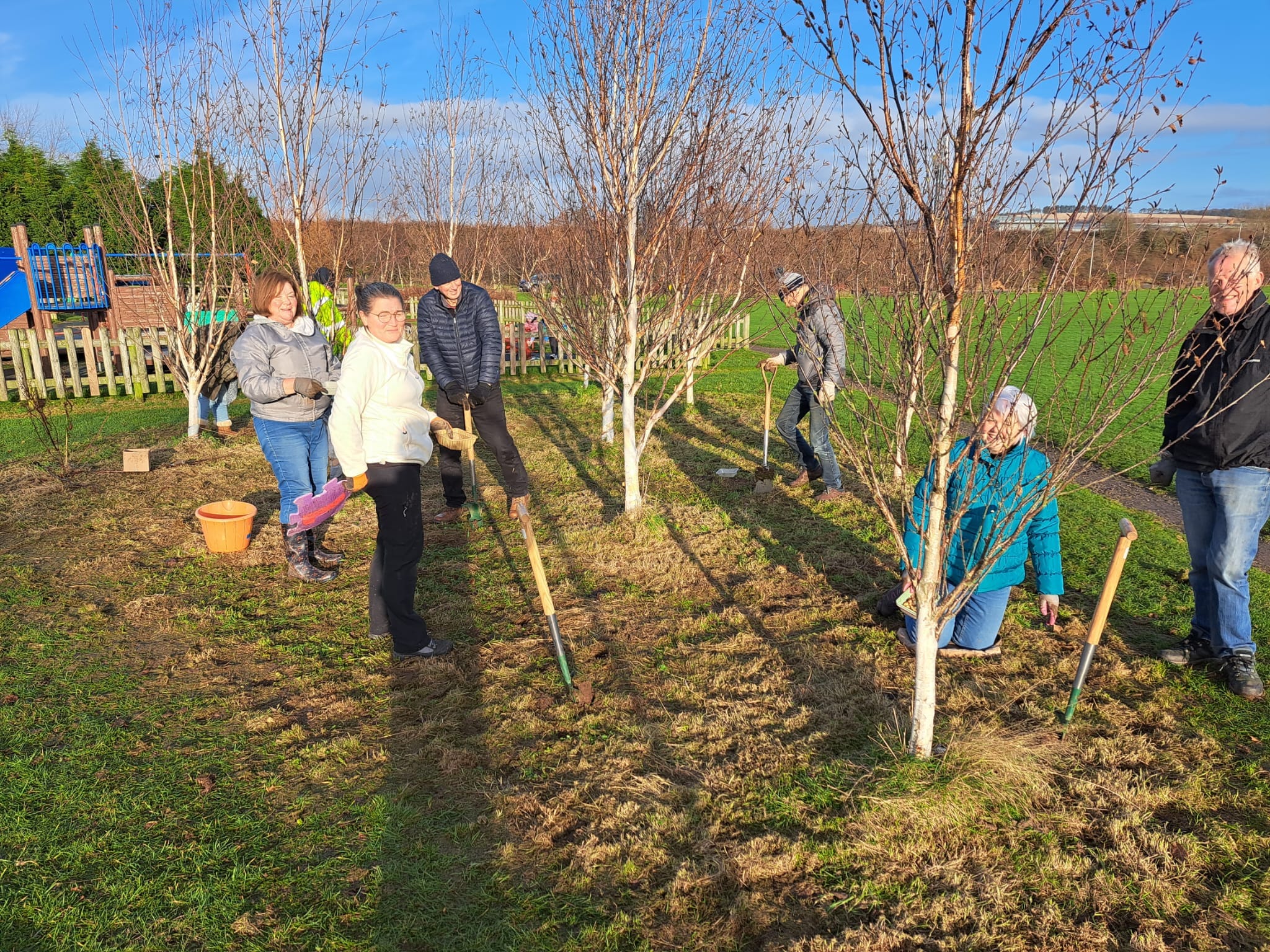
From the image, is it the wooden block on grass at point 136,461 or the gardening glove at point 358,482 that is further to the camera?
the wooden block on grass at point 136,461

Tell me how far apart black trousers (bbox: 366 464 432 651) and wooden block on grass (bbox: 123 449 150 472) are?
181 inches

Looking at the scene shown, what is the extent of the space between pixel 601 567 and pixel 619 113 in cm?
316

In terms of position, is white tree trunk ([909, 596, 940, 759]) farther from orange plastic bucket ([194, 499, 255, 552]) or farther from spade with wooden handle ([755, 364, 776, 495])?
orange plastic bucket ([194, 499, 255, 552])

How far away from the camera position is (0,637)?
415 centimetres

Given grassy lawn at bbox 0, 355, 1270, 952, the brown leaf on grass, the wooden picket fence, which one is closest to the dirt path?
grassy lawn at bbox 0, 355, 1270, 952

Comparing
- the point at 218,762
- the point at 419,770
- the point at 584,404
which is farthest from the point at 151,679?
the point at 584,404

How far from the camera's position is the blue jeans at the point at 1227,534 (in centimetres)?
344

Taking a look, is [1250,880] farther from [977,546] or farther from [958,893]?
[977,546]

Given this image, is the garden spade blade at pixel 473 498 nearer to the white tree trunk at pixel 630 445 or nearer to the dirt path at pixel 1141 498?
the white tree trunk at pixel 630 445

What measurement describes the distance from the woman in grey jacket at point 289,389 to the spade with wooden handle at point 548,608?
6.91ft

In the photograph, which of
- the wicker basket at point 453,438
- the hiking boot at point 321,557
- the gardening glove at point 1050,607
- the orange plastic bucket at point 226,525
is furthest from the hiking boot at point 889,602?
the orange plastic bucket at point 226,525

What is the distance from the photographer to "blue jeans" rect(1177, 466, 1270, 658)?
11.3 feet

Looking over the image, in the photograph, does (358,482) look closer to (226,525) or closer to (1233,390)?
(226,525)

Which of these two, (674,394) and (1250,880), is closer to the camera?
(1250,880)
